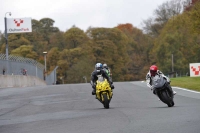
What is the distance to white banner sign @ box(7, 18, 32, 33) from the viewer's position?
7162cm

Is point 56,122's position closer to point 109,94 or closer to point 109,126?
point 109,126

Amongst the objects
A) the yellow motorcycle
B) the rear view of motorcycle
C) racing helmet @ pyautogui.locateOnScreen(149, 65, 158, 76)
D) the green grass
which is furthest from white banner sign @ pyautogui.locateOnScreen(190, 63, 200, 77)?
racing helmet @ pyautogui.locateOnScreen(149, 65, 158, 76)

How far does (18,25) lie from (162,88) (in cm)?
5809

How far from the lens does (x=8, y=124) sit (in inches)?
535

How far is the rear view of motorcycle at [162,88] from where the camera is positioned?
650 inches

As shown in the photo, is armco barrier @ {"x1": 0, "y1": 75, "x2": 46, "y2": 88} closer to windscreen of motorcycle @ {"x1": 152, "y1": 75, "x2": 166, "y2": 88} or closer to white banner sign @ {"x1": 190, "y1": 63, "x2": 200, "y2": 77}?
white banner sign @ {"x1": 190, "y1": 63, "x2": 200, "y2": 77}

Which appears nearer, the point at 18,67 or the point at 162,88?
the point at 162,88

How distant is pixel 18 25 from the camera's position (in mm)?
72750

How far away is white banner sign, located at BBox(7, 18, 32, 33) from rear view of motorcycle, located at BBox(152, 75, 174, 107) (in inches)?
2225

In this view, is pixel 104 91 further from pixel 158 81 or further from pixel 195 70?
pixel 195 70

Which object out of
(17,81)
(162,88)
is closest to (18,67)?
(17,81)

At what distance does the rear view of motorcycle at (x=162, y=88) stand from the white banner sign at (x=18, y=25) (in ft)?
185

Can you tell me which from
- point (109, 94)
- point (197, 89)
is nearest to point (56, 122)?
point (109, 94)

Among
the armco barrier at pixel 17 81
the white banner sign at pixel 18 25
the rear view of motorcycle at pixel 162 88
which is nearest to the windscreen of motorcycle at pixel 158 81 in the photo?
the rear view of motorcycle at pixel 162 88
